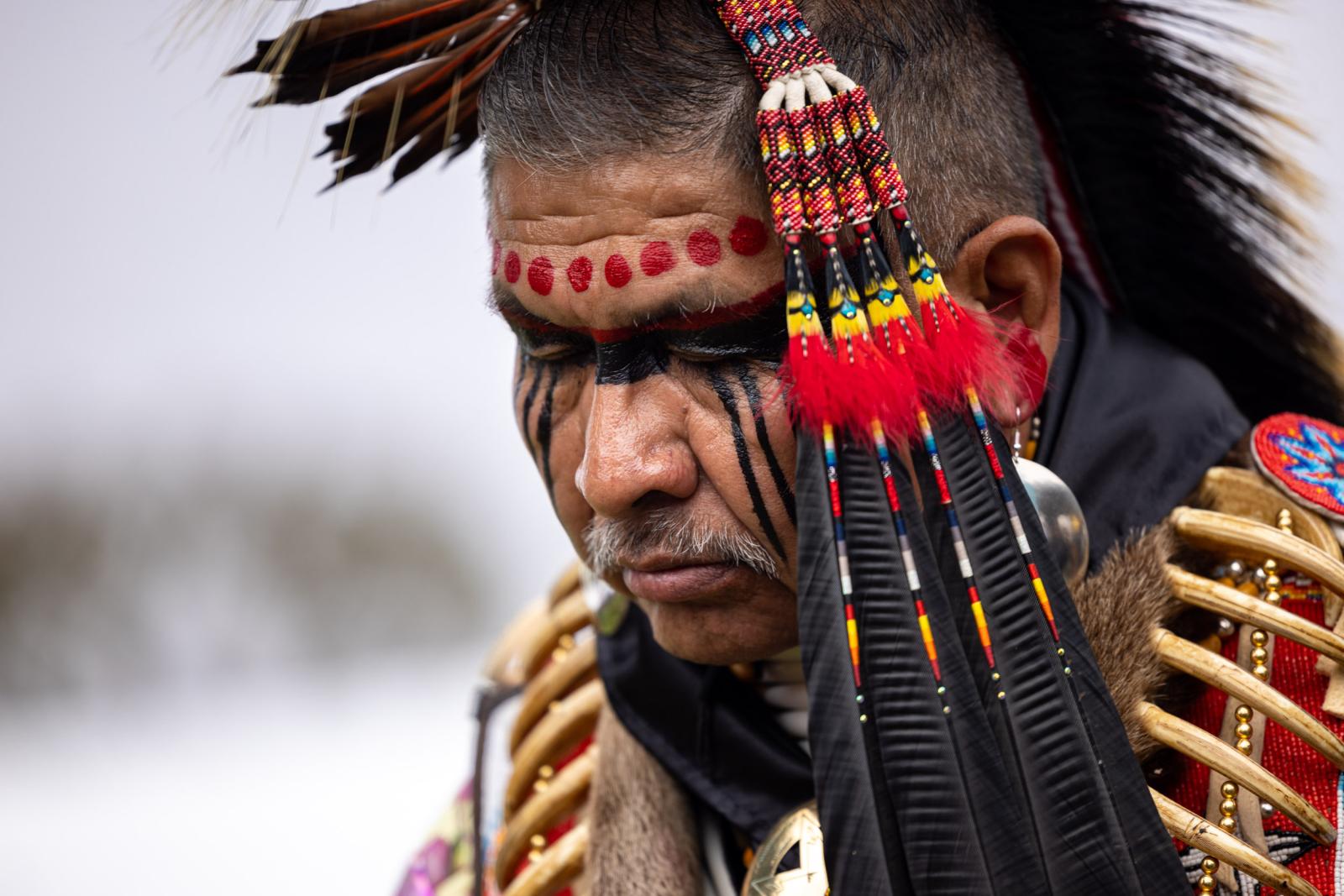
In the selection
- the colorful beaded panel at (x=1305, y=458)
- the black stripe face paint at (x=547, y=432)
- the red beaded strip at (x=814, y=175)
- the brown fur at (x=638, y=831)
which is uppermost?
the red beaded strip at (x=814, y=175)

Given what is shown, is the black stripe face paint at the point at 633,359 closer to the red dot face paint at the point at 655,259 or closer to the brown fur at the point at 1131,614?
the red dot face paint at the point at 655,259

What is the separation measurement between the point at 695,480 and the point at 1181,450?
548mm

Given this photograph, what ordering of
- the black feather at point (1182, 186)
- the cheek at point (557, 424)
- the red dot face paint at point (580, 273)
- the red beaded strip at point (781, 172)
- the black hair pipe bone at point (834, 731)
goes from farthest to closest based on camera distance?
the black feather at point (1182, 186)
the cheek at point (557, 424)
the red dot face paint at point (580, 273)
the red beaded strip at point (781, 172)
the black hair pipe bone at point (834, 731)

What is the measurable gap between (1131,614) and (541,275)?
66 cm

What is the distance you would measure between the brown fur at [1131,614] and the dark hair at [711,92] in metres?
0.36

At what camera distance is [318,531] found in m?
5.23

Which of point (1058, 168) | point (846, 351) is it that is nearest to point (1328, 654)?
point (846, 351)

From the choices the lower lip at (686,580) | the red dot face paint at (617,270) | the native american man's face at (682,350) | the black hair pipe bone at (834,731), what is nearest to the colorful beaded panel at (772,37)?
the native american man's face at (682,350)

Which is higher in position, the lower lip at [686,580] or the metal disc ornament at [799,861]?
the lower lip at [686,580]

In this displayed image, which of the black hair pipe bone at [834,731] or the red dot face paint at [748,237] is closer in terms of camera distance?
the black hair pipe bone at [834,731]

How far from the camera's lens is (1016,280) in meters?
1.29

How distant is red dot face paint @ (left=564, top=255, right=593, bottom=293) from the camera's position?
1.20 meters

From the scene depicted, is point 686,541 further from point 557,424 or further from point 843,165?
point 843,165

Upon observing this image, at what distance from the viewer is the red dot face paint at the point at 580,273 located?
3.95ft
